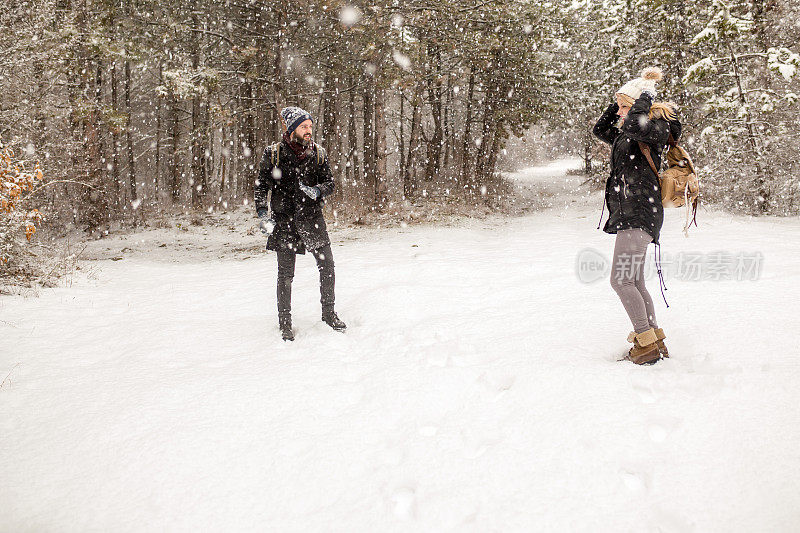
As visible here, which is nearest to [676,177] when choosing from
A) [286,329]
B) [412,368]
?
[412,368]

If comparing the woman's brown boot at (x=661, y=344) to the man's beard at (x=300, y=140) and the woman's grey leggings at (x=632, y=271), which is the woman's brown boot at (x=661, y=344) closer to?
the woman's grey leggings at (x=632, y=271)

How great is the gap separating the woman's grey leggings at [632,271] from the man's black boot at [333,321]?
282 centimetres

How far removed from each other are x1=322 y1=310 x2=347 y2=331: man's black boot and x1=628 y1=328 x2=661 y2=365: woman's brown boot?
291cm

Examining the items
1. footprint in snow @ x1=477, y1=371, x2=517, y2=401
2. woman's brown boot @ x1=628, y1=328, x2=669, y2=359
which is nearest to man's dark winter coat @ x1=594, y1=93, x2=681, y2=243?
woman's brown boot @ x1=628, y1=328, x2=669, y2=359

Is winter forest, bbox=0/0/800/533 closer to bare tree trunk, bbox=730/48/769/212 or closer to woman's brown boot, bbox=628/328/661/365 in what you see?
woman's brown boot, bbox=628/328/661/365

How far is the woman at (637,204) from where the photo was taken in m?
3.42

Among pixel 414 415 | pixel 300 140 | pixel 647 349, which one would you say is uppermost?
pixel 300 140

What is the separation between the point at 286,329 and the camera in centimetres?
496

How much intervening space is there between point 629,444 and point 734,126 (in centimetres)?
1263

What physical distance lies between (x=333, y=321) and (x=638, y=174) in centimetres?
333

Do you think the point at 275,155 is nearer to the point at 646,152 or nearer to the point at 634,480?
the point at 646,152

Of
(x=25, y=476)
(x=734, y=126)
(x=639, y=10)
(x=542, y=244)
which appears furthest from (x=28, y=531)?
(x=639, y=10)

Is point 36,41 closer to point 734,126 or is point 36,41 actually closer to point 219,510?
point 219,510

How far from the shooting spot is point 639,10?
15.5 meters
